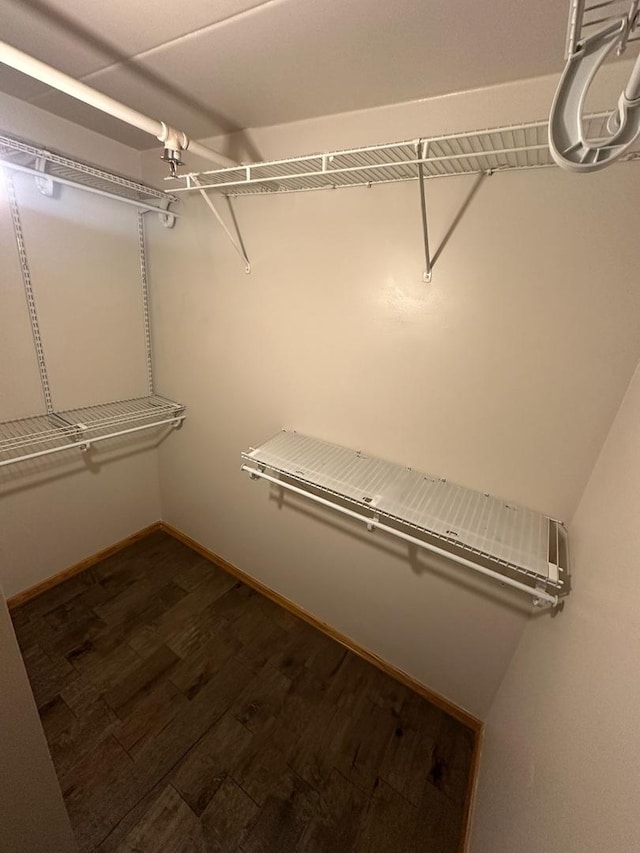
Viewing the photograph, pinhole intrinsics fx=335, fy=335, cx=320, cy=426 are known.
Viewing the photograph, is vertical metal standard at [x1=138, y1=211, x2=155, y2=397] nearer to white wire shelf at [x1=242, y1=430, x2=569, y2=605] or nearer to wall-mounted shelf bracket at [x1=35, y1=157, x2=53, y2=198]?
wall-mounted shelf bracket at [x1=35, y1=157, x2=53, y2=198]

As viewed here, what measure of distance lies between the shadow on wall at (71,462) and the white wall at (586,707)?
6.79 ft

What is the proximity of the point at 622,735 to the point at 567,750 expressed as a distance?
231 mm

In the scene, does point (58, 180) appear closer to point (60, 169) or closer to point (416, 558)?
point (60, 169)

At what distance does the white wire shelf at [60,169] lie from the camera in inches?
44.9

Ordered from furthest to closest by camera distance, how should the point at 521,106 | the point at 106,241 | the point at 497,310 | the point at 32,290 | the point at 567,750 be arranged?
the point at 106,241
the point at 32,290
the point at 497,310
the point at 521,106
the point at 567,750

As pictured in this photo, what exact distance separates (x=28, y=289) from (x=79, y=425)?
0.64 meters

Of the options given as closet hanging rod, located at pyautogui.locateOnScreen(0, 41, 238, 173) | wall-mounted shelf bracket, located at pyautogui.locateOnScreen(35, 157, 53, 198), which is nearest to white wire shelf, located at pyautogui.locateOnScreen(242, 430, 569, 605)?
closet hanging rod, located at pyautogui.locateOnScreen(0, 41, 238, 173)

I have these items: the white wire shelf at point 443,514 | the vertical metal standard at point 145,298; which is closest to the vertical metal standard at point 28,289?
the vertical metal standard at point 145,298

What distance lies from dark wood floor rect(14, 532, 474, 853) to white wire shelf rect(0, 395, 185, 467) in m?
0.89

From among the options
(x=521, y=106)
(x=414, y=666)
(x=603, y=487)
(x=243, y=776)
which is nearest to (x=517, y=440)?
(x=603, y=487)

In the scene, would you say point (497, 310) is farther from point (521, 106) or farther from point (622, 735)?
point (622, 735)

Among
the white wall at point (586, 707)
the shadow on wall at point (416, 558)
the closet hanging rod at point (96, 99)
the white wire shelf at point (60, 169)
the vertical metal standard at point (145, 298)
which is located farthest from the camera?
the vertical metal standard at point (145, 298)

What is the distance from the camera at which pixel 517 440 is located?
111 cm

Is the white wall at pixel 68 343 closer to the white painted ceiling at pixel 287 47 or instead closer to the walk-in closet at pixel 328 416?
the walk-in closet at pixel 328 416
